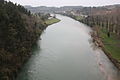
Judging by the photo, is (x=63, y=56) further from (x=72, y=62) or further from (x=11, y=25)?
(x=11, y=25)

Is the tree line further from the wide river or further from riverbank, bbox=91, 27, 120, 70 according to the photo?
the wide river

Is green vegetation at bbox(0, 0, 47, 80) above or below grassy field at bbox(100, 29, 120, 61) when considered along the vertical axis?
above

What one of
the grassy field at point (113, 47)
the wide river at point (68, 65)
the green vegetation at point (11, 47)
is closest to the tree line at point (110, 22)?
the grassy field at point (113, 47)

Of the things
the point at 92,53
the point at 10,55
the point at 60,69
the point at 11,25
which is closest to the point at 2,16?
the point at 11,25

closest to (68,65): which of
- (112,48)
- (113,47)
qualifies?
(112,48)

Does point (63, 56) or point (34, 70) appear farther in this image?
point (63, 56)

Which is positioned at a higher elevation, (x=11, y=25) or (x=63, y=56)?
(x=11, y=25)

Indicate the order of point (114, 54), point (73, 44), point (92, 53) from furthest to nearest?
point (73, 44), point (92, 53), point (114, 54)

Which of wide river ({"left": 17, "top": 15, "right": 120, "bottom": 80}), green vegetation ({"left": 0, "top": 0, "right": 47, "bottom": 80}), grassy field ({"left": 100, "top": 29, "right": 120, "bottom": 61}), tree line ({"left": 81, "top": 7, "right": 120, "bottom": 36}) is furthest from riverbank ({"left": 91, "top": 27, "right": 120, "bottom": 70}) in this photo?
green vegetation ({"left": 0, "top": 0, "right": 47, "bottom": 80})

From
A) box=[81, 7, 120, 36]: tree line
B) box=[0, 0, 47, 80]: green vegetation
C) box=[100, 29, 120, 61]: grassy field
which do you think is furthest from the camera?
box=[81, 7, 120, 36]: tree line

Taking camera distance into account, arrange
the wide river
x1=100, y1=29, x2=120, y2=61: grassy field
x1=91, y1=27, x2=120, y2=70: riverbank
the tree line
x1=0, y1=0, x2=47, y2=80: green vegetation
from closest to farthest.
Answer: x1=0, y1=0, x2=47, y2=80: green vegetation → the wide river → x1=91, y1=27, x2=120, y2=70: riverbank → x1=100, y1=29, x2=120, y2=61: grassy field → the tree line

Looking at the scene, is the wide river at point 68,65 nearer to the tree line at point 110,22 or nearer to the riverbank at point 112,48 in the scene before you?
the riverbank at point 112,48
